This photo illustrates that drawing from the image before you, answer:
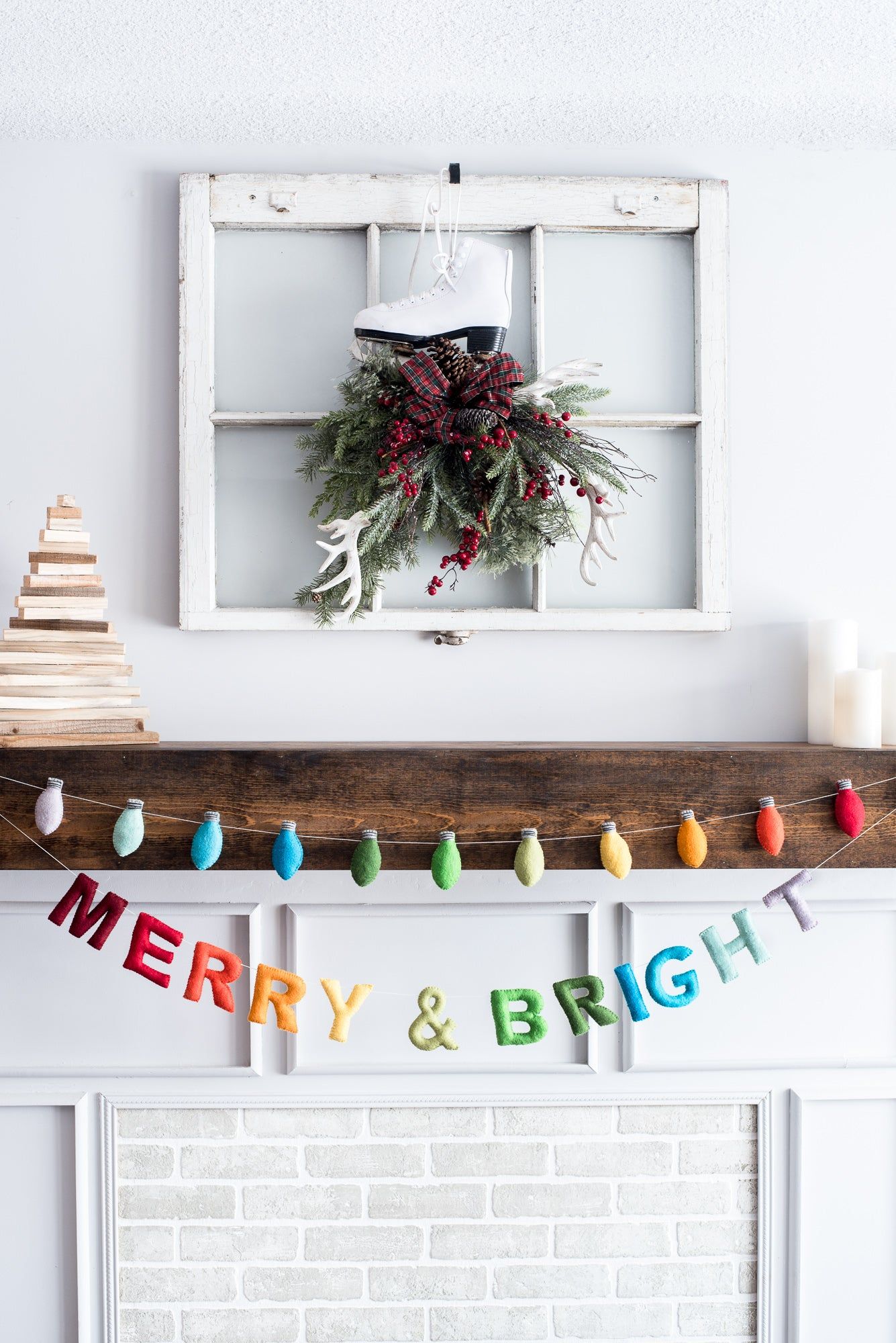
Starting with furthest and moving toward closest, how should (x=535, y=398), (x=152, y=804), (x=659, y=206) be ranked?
(x=659, y=206) < (x=535, y=398) < (x=152, y=804)

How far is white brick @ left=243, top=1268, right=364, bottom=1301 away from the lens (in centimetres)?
167

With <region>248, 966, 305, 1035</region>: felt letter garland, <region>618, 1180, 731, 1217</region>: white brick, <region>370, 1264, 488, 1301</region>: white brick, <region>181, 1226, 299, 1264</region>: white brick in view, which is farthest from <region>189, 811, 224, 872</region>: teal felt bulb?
<region>618, 1180, 731, 1217</region>: white brick

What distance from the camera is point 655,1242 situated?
1.70 m

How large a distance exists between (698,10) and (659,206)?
309mm

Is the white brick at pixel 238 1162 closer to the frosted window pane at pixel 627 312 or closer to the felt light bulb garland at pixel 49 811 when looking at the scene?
the felt light bulb garland at pixel 49 811

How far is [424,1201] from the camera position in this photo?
169 cm

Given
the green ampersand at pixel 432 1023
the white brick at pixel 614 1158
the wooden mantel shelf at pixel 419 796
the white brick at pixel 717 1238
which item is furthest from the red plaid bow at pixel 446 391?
the white brick at pixel 717 1238

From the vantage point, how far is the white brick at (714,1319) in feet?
5.56

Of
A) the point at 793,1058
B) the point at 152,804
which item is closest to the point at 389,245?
the point at 152,804

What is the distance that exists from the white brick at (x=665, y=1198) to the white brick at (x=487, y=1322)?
255 mm

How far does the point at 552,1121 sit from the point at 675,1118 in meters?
0.23

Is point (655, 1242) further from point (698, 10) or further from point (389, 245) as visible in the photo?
point (698, 10)

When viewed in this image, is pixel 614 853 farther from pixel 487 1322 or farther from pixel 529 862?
pixel 487 1322

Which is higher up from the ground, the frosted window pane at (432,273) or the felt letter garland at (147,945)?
the frosted window pane at (432,273)
